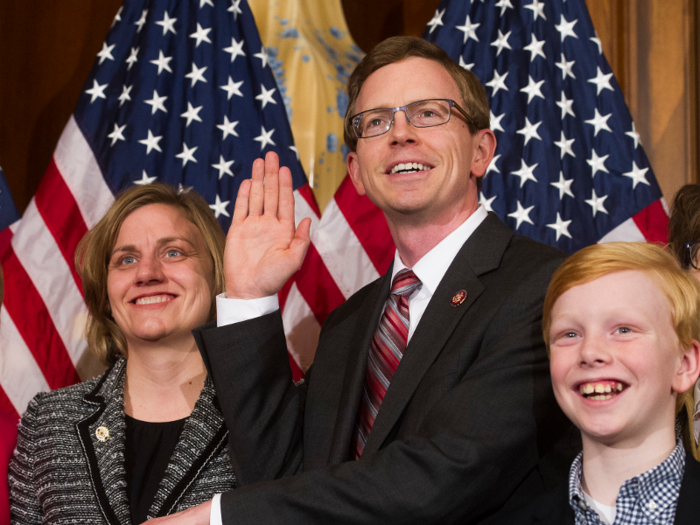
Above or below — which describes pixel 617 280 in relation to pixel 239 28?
below

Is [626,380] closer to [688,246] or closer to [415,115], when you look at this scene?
[688,246]

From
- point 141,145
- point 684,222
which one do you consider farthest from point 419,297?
point 141,145

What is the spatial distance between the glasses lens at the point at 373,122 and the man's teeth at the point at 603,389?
36.2 inches

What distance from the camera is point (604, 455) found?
4.74ft

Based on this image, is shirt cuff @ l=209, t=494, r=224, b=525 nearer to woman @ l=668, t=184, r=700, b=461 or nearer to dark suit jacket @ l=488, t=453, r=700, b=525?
dark suit jacket @ l=488, t=453, r=700, b=525

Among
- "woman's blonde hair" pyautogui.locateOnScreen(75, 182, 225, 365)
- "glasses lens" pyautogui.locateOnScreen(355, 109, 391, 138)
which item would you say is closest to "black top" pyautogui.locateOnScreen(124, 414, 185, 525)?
"woman's blonde hair" pyautogui.locateOnScreen(75, 182, 225, 365)

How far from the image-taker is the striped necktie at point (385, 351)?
185cm

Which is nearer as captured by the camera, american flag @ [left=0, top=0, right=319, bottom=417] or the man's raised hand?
the man's raised hand

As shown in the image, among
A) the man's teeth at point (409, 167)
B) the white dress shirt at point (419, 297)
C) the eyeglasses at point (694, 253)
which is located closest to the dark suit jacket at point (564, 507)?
the white dress shirt at point (419, 297)

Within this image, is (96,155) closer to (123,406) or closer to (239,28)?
(239,28)

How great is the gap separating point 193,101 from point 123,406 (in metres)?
1.38

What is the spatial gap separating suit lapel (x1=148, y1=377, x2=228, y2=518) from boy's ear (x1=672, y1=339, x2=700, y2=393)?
123cm

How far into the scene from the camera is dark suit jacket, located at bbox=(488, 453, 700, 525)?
52.9 inches

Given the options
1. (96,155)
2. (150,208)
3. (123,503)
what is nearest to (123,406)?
(123,503)
